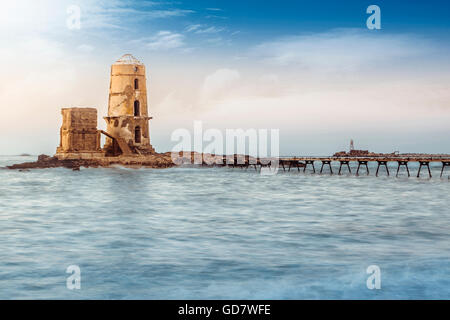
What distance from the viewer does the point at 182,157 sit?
75000 mm

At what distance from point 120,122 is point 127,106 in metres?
1.90

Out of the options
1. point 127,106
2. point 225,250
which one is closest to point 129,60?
point 127,106

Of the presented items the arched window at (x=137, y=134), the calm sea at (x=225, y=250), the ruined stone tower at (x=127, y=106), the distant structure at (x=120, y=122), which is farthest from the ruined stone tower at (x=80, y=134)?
the calm sea at (x=225, y=250)

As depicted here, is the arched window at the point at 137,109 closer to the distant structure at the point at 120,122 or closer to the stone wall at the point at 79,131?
the distant structure at the point at 120,122

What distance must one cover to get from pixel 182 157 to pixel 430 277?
65.4m

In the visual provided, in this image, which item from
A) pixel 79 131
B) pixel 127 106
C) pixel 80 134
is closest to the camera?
pixel 79 131


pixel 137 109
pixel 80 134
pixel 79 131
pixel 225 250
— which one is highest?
pixel 137 109

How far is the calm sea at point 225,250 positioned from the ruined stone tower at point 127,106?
34354 mm

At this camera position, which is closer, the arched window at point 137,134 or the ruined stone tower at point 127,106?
the ruined stone tower at point 127,106

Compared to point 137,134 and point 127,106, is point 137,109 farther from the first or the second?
point 137,134

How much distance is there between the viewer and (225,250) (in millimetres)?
13141

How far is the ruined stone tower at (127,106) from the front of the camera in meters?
58.9

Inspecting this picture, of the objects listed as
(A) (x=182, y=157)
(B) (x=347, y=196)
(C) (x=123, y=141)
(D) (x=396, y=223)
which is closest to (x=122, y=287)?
(D) (x=396, y=223)

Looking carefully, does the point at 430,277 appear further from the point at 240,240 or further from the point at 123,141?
the point at 123,141
